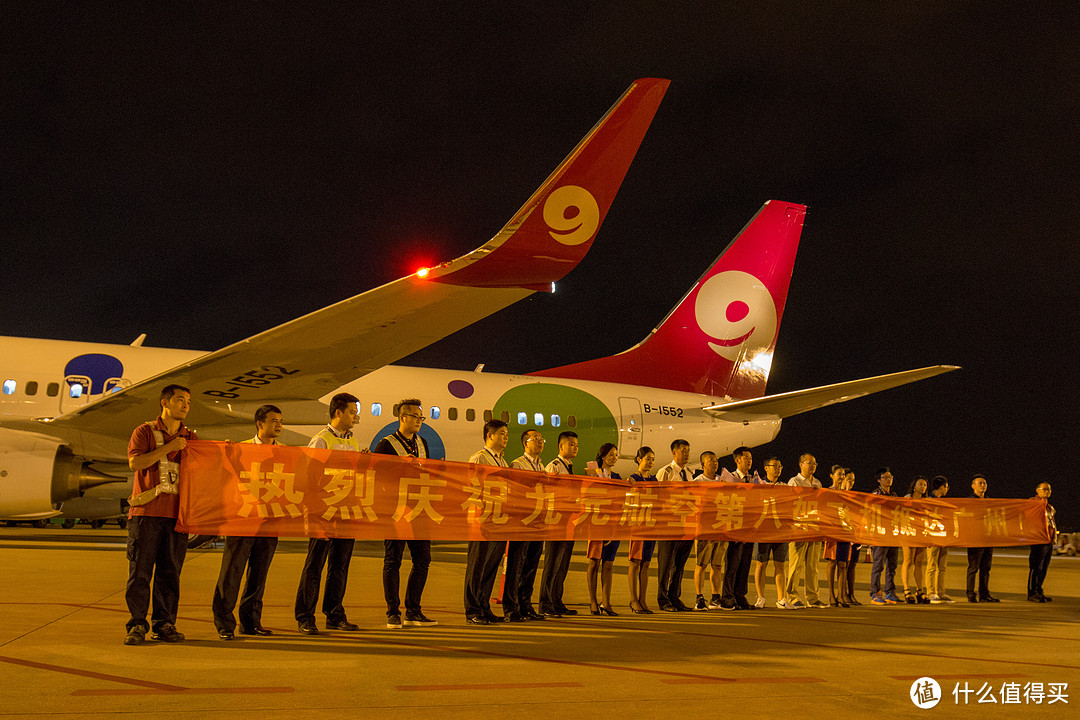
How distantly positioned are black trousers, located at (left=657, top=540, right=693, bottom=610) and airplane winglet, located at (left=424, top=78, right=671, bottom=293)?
2951mm

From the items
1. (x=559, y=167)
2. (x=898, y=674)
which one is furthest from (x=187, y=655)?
(x=559, y=167)

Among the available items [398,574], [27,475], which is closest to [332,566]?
[398,574]

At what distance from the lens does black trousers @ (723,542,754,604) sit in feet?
29.9

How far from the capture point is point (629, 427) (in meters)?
18.5

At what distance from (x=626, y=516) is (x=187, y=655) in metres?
4.58

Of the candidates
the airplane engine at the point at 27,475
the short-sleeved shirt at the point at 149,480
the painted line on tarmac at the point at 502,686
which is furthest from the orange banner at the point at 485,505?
the airplane engine at the point at 27,475

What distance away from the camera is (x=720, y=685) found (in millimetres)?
4637

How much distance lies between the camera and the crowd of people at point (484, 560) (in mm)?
5840

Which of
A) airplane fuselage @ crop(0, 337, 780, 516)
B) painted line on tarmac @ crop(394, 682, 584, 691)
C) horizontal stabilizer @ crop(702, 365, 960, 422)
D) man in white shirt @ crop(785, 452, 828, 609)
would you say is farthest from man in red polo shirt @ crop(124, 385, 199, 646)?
horizontal stabilizer @ crop(702, 365, 960, 422)

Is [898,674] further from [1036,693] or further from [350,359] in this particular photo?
[350,359]

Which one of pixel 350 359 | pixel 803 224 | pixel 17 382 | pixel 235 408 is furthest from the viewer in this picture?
pixel 803 224

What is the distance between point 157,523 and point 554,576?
3.73 metres

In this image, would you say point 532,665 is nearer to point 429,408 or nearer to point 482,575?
point 482,575
